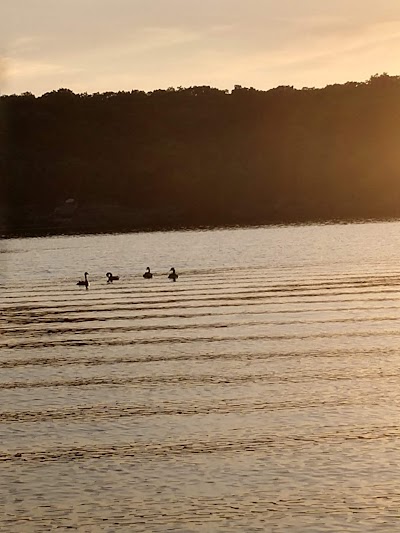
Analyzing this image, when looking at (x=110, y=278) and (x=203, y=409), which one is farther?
(x=110, y=278)

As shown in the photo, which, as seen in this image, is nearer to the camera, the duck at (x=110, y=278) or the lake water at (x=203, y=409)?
the lake water at (x=203, y=409)

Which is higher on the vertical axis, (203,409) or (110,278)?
(110,278)

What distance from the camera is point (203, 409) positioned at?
97.8 feet

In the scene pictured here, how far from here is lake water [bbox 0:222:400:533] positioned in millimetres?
21625

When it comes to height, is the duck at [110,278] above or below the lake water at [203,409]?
above

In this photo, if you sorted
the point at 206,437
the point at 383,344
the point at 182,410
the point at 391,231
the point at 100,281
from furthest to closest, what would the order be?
the point at 391,231
the point at 100,281
the point at 383,344
the point at 182,410
the point at 206,437

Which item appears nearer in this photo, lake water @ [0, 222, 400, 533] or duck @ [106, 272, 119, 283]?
lake water @ [0, 222, 400, 533]

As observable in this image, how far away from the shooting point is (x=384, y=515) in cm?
2067

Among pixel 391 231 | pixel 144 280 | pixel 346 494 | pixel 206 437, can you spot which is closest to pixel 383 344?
pixel 206 437

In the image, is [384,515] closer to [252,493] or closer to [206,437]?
[252,493]

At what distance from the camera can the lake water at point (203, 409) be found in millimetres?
21625

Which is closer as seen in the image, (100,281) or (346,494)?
(346,494)

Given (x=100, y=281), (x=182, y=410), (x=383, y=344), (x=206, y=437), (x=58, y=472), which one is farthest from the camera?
(x=100, y=281)

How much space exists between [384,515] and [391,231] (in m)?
113
